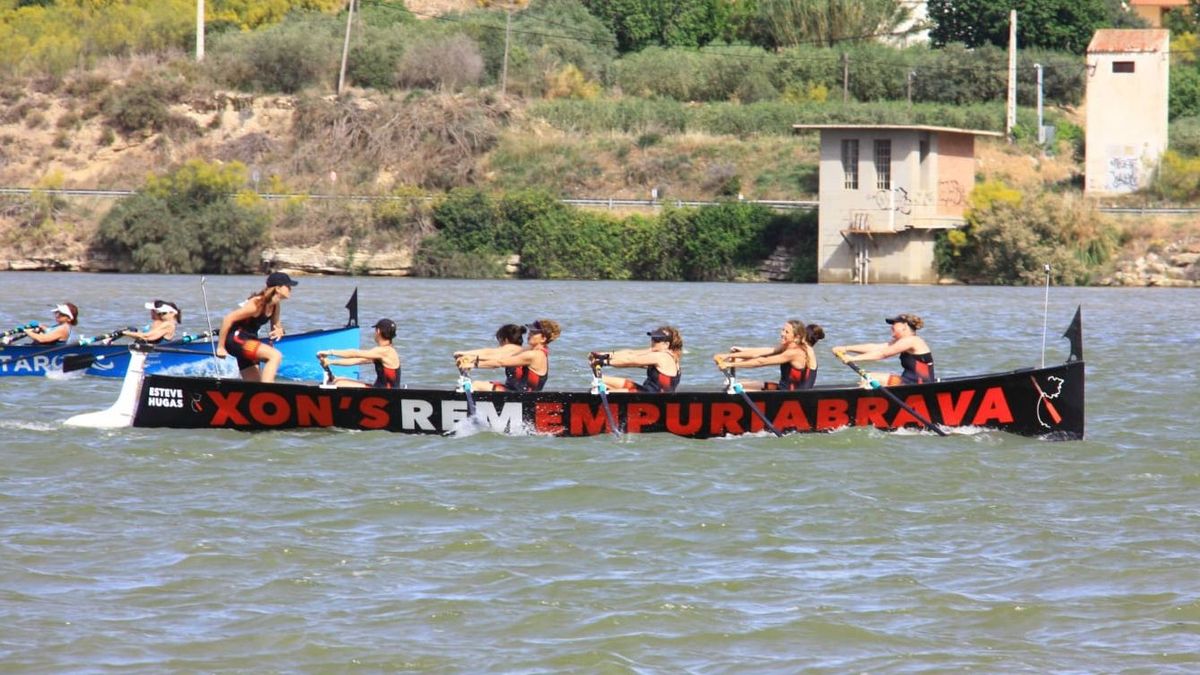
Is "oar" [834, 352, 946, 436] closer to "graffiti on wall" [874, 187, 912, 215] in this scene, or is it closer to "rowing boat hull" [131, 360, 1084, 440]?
"rowing boat hull" [131, 360, 1084, 440]

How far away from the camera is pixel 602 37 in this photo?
81.8 m

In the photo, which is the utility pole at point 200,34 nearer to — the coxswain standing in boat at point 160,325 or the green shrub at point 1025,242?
the green shrub at point 1025,242

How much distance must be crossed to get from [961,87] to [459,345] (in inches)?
1765

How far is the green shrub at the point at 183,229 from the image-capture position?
2226 inches

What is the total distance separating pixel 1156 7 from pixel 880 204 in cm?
4440

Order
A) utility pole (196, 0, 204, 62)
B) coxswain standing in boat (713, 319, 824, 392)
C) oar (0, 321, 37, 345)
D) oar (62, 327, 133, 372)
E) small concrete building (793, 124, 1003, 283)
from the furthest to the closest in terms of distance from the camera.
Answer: utility pole (196, 0, 204, 62) < small concrete building (793, 124, 1003, 283) < oar (0, 321, 37, 345) < oar (62, 327, 133, 372) < coxswain standing in boat (713, 319, 824, 392)

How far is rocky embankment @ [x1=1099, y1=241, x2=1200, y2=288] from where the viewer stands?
52656 mm

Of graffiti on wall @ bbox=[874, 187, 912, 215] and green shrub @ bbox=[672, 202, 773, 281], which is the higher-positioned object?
graffiti on wall @ bbox=[874, 187, 912, 215]

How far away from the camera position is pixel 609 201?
59000 millimetres

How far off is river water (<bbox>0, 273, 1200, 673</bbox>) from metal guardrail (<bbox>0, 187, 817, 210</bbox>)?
115ft

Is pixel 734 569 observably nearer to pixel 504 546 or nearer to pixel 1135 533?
pixel 504 546

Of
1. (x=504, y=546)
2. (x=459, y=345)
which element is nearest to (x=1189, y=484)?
(x=504, y=546)

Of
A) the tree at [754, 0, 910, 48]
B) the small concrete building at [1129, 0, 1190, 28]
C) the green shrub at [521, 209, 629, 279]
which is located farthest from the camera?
the small concrete building at [1129, 0, 1190, 28]

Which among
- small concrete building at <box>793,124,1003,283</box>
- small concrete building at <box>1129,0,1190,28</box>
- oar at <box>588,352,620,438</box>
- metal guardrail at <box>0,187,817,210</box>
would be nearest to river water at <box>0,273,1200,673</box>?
oar at <box>588,352,620,438</box>
